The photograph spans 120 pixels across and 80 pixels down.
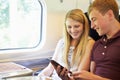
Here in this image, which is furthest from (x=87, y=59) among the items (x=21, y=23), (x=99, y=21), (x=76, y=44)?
(x=21, y=23)

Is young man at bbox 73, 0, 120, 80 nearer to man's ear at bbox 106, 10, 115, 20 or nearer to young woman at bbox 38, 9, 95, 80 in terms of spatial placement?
man's ear at bbox 106, 10, 115, 20

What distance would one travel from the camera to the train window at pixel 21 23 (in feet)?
7.57

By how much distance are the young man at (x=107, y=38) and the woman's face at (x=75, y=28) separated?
0.30m

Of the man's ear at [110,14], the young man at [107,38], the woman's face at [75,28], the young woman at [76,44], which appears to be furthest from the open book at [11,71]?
the man's ear at [110,14]

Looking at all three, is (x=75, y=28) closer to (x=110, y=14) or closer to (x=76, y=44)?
(x=76, y=44)

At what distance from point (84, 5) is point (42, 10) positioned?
1.63 ft

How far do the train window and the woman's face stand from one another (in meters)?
0.49

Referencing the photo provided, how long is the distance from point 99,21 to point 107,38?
0.51 feet

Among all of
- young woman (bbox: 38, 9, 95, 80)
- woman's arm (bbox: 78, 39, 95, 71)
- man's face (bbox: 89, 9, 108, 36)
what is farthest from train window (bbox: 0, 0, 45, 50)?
man's face (bbox: 89, 9, 108, 36)

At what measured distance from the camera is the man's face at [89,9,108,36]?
1660mm

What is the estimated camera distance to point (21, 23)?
2.41m

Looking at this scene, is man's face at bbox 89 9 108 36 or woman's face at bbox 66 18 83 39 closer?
man's face at bbox 89 9 108 36

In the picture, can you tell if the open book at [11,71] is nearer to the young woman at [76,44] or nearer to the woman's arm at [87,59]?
the young woman at [76,44]

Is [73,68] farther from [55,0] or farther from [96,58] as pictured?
[55,0]
